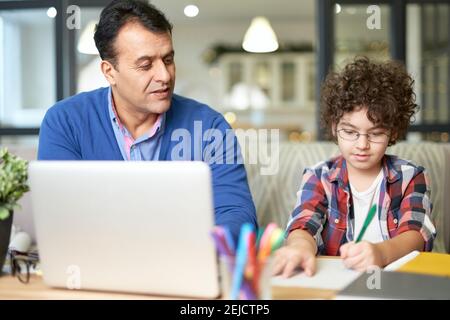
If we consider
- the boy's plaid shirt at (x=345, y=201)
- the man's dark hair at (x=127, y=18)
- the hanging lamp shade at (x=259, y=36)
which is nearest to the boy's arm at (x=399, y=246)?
the boy's plaid shirt at (x=345, y=201)

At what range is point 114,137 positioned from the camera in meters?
A: 1.55

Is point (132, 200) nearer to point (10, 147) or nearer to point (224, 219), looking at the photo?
point (224, 219)

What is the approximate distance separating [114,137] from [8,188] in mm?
492

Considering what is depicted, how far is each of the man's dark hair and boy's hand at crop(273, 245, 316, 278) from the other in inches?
28.7

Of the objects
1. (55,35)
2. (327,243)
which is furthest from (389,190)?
(55,35)

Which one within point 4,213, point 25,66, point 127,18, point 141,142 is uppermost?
point 25,66

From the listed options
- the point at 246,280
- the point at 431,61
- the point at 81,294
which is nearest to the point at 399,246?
the point at 246,280

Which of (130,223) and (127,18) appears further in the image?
(127,18)

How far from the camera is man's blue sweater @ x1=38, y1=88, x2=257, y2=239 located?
1.45m

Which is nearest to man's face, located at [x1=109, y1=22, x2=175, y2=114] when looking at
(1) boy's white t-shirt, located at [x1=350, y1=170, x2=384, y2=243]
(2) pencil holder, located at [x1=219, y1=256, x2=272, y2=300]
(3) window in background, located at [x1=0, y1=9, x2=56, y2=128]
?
(1) boy's white t-shirt, located at [x1=350, y1=170, x2=384, y2=243]

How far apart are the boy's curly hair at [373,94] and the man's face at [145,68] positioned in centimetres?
42

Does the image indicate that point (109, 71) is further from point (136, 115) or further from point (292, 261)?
point (292, 261)

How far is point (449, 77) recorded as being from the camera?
11.3ft
